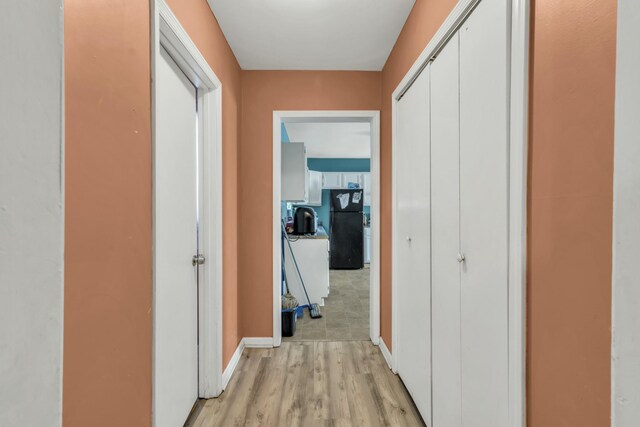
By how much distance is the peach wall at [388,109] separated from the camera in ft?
6.13

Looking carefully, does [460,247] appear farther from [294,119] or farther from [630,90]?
[294,119]

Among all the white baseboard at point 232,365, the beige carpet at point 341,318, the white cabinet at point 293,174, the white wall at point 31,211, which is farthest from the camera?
the white cabinet at point 293,174

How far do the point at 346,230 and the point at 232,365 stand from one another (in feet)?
14.7

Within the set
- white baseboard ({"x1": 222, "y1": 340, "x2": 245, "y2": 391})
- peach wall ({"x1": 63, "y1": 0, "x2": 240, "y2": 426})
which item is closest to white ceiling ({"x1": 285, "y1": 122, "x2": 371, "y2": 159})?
white baseboard ({"x1": 222, "y1": 340, "x2": 245, "y2": 391})

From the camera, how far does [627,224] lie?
1.21 feet

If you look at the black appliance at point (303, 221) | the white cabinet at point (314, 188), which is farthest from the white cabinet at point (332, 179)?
the black appliance at point (303, 221)

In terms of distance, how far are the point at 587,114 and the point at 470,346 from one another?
0.94 meters

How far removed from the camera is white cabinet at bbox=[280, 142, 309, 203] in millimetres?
3727

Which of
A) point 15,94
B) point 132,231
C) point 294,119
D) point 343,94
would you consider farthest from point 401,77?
point 15,94

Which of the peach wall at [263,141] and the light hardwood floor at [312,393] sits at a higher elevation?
the peach wall at [263,141]

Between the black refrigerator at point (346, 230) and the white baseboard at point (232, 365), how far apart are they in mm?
3922

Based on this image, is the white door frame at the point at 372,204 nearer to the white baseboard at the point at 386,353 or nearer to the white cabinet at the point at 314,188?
the white baseboard at the point at 386,353

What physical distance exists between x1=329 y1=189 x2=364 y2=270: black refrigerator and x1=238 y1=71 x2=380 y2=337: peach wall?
3.77m

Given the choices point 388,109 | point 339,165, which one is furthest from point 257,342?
point 339,165
